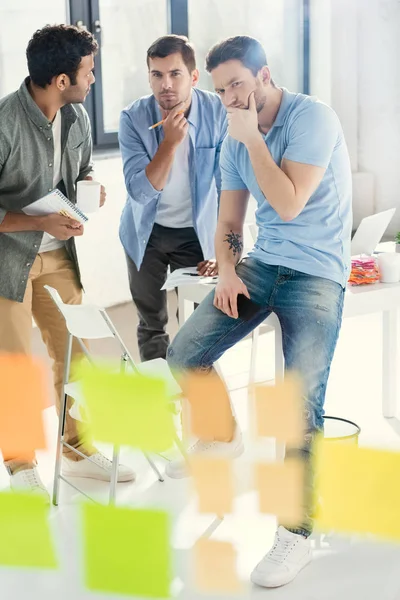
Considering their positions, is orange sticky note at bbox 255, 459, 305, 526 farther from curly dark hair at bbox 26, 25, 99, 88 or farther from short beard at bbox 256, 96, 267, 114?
curly dark hair at bbox 26, 25, 99, 88

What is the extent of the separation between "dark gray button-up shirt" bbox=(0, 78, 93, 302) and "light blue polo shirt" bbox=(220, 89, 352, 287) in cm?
74

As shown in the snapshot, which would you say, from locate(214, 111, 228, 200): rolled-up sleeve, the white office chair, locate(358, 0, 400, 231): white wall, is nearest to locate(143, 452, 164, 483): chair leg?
the white office chair

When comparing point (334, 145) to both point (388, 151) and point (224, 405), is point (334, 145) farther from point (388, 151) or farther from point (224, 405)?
point (388, 151)

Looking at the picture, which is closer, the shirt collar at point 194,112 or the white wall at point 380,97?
the shirt collar at point 194,112

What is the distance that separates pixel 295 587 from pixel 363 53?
4969 millimetres

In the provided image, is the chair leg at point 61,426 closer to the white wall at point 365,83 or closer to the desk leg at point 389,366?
the desk leg at point 389,366

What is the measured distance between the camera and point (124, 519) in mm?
2705

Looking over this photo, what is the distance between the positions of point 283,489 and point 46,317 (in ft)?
3.22

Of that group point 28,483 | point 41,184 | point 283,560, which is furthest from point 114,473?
point 41,184

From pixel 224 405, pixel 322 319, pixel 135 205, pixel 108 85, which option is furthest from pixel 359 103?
pixel 322 319

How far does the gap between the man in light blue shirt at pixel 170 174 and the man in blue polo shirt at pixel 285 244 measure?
1.70ft

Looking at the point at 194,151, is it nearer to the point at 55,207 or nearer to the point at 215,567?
the point at 55,207

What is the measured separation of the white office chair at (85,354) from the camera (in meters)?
2.59

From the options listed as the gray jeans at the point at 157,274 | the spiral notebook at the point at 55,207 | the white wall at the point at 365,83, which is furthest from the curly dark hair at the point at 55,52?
the white wall at the point at 365,83
